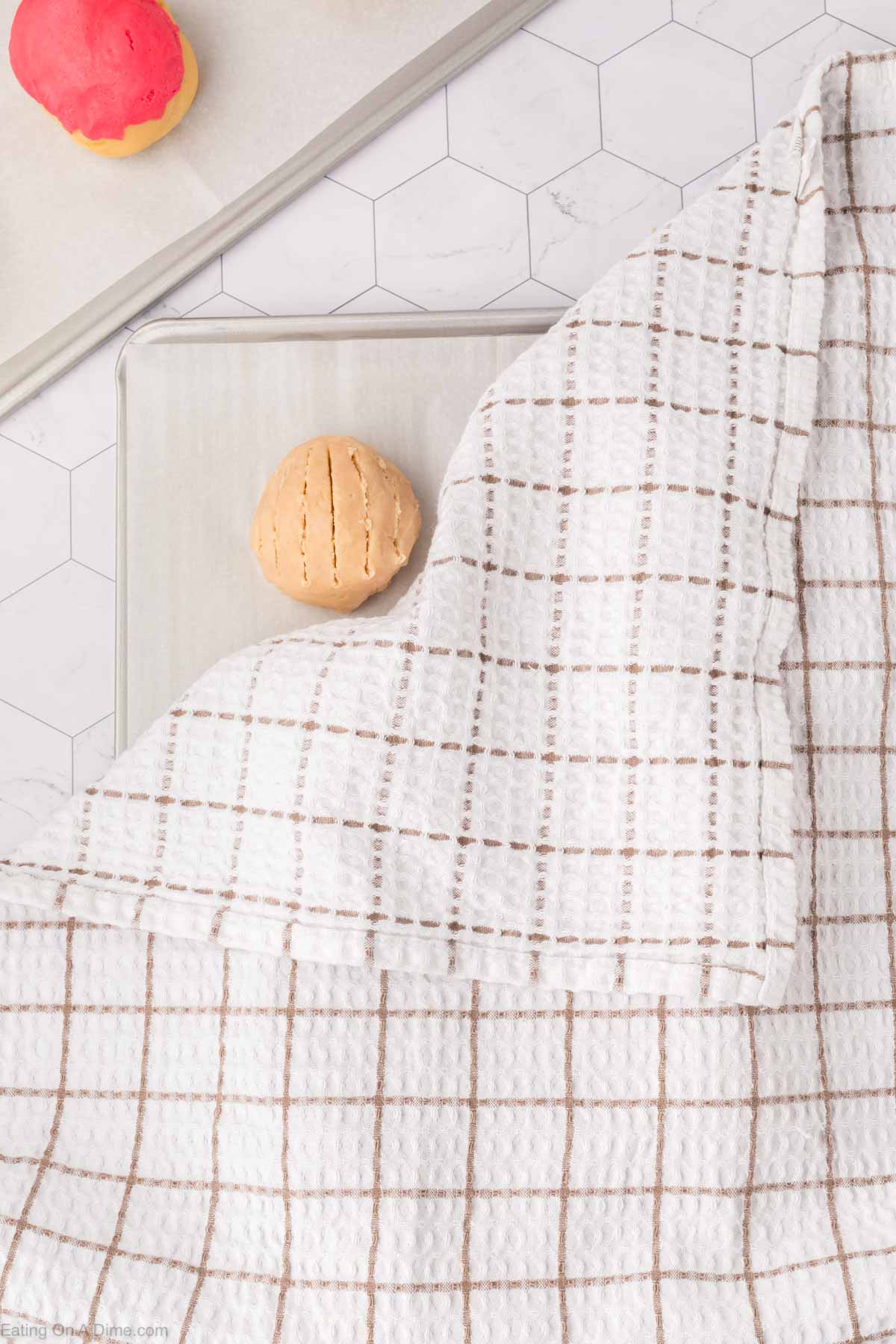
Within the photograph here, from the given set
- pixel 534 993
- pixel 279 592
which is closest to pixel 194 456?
pixel 279 592

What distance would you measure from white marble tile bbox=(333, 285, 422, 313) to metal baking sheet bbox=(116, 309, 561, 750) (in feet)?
0.32

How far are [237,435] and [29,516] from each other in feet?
0.75

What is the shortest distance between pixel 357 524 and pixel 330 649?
0.34 feet

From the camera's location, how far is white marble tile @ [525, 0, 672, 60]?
85 centimetres

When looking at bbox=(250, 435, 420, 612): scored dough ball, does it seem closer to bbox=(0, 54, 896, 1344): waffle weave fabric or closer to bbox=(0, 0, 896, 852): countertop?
bbox=(0, 54, 896, 1344): waffle weave fabric

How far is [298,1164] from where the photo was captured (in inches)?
22.0

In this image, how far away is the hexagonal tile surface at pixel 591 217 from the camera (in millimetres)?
827

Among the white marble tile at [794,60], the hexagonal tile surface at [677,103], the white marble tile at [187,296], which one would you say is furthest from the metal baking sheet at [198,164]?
the white marble tile at [794,60]

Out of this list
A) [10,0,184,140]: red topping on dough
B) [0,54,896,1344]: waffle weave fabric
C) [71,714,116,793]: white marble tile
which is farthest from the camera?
[71,714,116,793]: white marble tile

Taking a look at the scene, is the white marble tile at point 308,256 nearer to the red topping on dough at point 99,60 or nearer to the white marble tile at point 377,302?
the white marble tile at point 377,302

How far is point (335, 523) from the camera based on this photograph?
0.65 meters

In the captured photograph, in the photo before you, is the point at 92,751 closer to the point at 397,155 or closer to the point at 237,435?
the point at 237,435

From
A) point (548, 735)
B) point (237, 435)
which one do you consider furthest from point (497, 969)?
point (237, 435)

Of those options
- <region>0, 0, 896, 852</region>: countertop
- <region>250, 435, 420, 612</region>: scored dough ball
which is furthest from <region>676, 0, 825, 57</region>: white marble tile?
<region>250, 435, 420, 612</region>: scored dough ball
